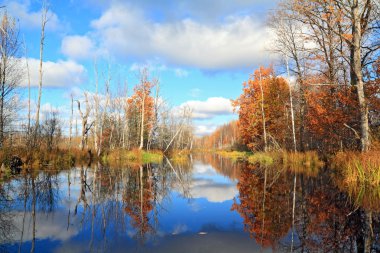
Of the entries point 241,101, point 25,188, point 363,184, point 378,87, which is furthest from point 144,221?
point 241,101

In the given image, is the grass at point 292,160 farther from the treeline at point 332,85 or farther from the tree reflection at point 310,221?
the tree reflection at point 310,221

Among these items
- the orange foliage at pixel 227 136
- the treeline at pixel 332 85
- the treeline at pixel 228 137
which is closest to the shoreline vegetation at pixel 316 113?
the treeline at pixel 332 85

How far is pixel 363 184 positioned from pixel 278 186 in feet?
8.98

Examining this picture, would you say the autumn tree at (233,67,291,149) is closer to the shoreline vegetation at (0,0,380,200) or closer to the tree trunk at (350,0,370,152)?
the shoreline vegetation at (0,0,380,200)

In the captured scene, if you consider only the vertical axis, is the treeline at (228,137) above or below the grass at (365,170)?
above

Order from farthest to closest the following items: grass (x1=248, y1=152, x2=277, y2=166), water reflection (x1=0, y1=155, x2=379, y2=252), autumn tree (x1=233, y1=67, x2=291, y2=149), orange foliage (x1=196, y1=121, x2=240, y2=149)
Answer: orange foliage (x1=196, y1=121, x2=240, y2=149)
autumn tree (x1=233, y1=67, x2=291, y2=149)
grass (x1=248, y1=152, x2=277, y2=166)
water reflection (x1=0, y1=155, x2=379, y2=252)

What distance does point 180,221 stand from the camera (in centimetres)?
632

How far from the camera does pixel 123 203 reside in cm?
765

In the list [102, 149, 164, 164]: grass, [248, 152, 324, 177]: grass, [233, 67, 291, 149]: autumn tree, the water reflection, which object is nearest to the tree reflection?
the water reflection

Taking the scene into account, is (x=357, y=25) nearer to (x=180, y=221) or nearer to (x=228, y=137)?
(x=180, y=221)

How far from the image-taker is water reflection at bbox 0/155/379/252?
459cm

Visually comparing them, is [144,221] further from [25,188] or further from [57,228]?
[25,188]

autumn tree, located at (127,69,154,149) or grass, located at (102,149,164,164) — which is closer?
grass, located at (102,149,164,164)

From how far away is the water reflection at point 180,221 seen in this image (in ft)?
15.0
